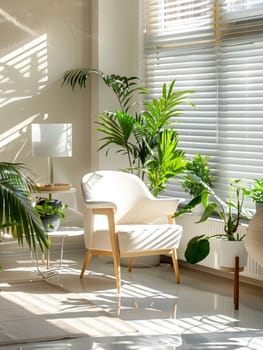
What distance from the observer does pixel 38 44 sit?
25.5 ft

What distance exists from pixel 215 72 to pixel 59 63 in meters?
1.62

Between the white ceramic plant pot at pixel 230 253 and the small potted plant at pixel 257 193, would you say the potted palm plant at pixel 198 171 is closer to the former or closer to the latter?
the small potted plant at pixel 257 193

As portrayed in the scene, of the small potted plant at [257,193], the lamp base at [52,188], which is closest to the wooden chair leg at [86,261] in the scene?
the lamp base at [52,188]

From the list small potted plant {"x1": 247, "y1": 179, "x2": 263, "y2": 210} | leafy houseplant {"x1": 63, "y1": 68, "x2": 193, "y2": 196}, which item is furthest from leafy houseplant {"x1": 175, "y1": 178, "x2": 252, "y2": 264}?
leafy houseplant {"x1": 63, "y1": 68, "x2": 193, "y2": 196}

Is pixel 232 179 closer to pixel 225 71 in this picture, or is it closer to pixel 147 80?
pixel 225 71

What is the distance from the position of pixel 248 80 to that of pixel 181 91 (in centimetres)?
81

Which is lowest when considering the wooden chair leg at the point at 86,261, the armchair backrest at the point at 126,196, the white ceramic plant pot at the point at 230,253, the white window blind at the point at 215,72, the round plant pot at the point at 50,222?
the wooden chair leg at the point at 86,261

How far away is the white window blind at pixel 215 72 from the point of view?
22.0 feet

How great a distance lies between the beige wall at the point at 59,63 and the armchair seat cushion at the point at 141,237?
1.55 m

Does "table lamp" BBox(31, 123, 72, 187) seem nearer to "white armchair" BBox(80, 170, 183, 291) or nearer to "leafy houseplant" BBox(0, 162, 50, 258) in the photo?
"white armchair" BBox(80, 170, 183, 291)

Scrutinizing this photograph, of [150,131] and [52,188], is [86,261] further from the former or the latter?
[150,131]

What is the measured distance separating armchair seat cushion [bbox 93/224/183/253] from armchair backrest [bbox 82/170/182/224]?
11.0 inches

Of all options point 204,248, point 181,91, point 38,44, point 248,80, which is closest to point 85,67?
point 38,44

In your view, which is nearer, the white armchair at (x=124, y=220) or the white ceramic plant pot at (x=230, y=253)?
the white ceramic plant pot at (x=230, y=253)
